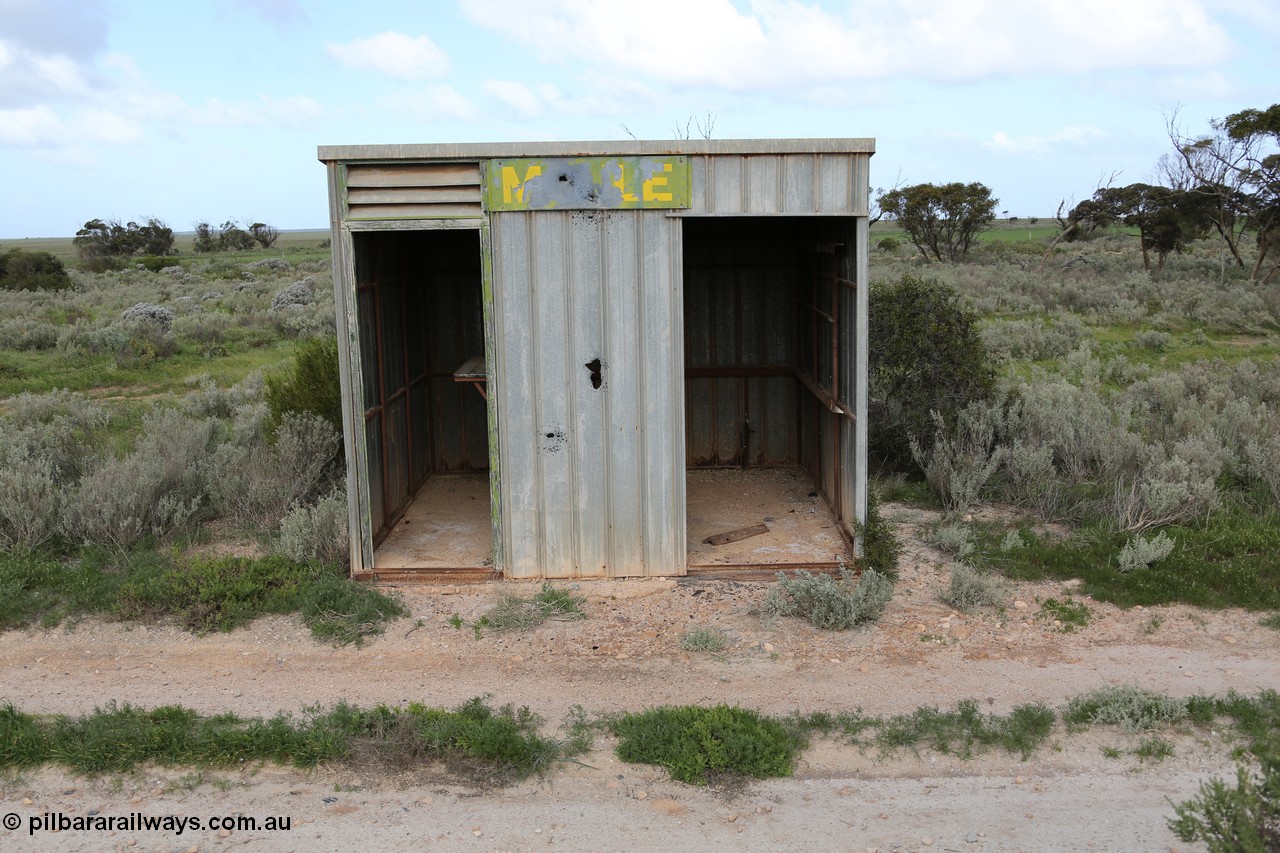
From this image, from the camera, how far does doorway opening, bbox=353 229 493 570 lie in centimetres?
889

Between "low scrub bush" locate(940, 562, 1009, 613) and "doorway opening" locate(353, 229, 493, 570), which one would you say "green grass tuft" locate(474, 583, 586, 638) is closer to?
"doorway opening" locate(353, 229, 493, 570)

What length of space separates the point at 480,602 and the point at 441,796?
2.65 m

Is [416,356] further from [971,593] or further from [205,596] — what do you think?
[971,593]

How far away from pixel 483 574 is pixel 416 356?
123 inches

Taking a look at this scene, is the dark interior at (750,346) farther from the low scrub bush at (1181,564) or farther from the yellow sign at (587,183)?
the yellow sign at (587,183)

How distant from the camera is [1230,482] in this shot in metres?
10.1

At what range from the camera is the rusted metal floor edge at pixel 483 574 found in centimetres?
835

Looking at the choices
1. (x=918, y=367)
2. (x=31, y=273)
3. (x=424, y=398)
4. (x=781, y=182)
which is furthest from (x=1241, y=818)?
(x=31, y=273)

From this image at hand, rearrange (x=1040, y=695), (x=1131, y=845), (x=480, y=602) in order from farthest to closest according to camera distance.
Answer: (x=480, y=602)
(x=1040, y=695)
(x=1131, y=845)

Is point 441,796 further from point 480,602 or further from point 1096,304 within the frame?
point 1096,304

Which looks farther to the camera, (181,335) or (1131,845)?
(181,335)

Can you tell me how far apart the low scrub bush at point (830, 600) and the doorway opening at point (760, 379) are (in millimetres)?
1651

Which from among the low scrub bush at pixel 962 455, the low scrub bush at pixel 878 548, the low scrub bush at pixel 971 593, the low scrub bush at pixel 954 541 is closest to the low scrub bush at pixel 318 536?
the low scrub bush at pixel 878 548

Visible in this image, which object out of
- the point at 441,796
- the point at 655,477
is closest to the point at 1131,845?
the point at 441,796
